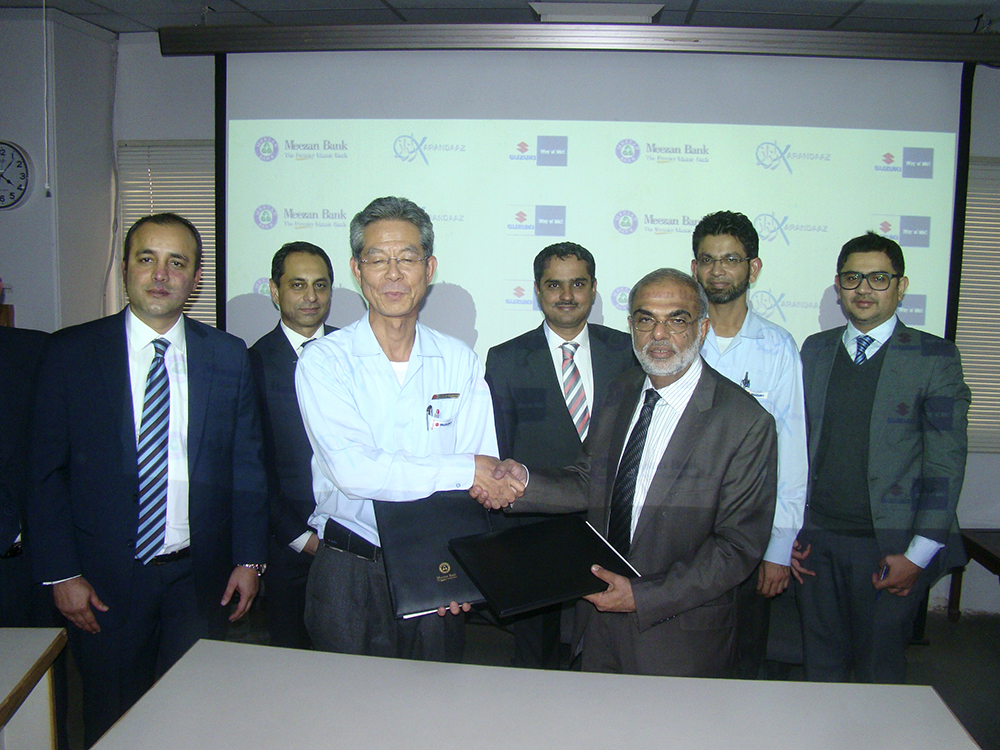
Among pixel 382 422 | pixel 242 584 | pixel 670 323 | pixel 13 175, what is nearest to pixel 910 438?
pixel 670 323

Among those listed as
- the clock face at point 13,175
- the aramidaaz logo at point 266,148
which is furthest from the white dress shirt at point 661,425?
the clock face at point 13,175

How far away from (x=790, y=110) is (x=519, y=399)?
6.28ft

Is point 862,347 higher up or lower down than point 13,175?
lower down

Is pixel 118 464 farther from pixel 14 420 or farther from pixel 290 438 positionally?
pixel 290 438

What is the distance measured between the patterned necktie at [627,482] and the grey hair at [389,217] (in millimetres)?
972

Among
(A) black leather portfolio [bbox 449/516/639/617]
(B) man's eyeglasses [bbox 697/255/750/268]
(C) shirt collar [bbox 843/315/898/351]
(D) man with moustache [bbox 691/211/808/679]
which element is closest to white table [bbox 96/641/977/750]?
(A) black leather portfolio [bbox 449/516/639/617]

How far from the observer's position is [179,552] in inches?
80.7

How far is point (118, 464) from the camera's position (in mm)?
2041

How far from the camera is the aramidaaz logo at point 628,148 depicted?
276 centimetres

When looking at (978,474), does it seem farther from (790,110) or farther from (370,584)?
(370,584)

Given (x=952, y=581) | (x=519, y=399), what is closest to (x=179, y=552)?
(x=519, y=399)

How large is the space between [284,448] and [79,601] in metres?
0.85

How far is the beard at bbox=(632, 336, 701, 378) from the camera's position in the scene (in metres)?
1.90

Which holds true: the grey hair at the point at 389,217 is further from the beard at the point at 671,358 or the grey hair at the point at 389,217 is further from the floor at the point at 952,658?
the floor at the point at 952,658
